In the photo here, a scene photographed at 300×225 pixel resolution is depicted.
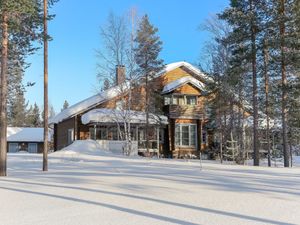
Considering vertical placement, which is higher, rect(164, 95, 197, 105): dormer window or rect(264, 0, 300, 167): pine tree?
rect(264, 0, 300, 167): pine tree

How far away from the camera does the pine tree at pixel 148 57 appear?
37125 mm

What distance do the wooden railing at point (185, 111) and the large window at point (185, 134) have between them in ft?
3.21

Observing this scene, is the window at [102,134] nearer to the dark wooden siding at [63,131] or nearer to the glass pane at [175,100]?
the dark wooden siding at [63,131]

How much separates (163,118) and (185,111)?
2.17m

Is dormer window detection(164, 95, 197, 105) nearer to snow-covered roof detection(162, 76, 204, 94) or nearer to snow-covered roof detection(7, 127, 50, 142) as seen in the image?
snow-covered roof detection(162, 76, 204, 94)

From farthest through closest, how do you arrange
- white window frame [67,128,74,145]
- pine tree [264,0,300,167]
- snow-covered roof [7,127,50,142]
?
snow-covered roof [7,127,50,142], white window frame [67,128,74,145], pine tree [264,0,300,167]

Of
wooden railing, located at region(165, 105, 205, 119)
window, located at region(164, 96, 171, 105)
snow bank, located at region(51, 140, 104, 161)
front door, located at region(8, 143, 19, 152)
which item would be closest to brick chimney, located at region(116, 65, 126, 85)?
window, located at region(164, 96, 171, 105)

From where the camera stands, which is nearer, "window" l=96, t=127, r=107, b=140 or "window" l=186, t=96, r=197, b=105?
"window" l=96, t=127, r=107, b=140

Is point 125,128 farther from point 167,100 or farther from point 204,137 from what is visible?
point 204,137

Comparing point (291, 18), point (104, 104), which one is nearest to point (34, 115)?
point (104, 104)

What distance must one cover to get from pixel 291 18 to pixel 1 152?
57.0 feet

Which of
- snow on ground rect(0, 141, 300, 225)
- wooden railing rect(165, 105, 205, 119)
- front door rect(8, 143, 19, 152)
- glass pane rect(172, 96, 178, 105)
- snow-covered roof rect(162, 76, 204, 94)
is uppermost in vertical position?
snow-covered roof rect(162, 76, 204, 94)

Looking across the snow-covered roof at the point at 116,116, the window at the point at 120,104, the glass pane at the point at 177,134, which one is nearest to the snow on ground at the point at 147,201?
the snow-covered roof at the point at 116,116

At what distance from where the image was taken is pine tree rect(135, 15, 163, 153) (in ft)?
122
